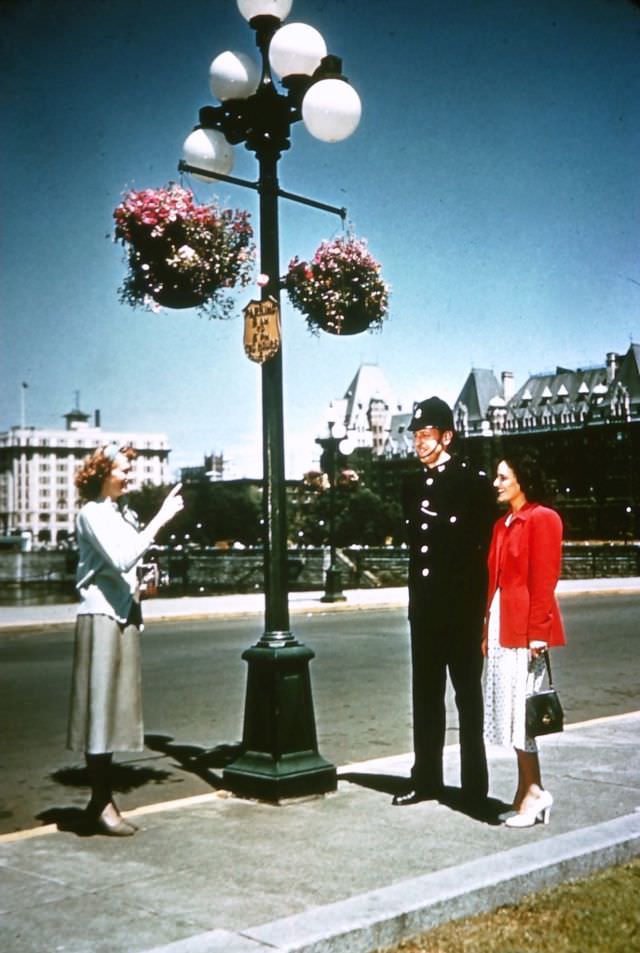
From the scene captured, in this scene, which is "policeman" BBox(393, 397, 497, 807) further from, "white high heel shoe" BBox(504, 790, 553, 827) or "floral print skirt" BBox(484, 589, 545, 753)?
"white high heel shoe" BBox(504, 790, 553, 827)

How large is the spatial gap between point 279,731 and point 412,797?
2.64 feet

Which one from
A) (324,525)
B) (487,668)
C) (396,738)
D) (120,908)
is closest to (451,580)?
(487,668)

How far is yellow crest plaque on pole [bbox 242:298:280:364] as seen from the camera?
6.45 m

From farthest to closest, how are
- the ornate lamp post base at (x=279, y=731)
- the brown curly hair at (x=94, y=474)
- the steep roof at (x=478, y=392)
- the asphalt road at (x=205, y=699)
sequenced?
the steep roof at (x=478, y=392)
the asphalt road at (x=205, y=699)
the ornate lamp post base at (x=279, y=731)
the brown curly hair at (x=94, y=474)

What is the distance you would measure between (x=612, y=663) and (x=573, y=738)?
20.3 ft

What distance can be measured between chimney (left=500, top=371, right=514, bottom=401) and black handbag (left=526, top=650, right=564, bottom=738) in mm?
130864

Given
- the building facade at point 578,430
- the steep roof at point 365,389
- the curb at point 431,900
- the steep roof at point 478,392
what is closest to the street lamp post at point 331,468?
the curb at point 431,900

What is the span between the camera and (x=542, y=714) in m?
5.40

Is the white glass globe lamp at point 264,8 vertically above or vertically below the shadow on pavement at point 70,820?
above

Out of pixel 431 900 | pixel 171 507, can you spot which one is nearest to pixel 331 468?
pixel 171 507

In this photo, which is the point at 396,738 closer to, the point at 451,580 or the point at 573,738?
the point at 573,738

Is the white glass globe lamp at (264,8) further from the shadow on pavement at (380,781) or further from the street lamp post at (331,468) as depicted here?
the street lamp post at (331,468)

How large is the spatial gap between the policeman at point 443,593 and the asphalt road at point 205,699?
1747 mm

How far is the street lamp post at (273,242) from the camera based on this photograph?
614 centimetres
